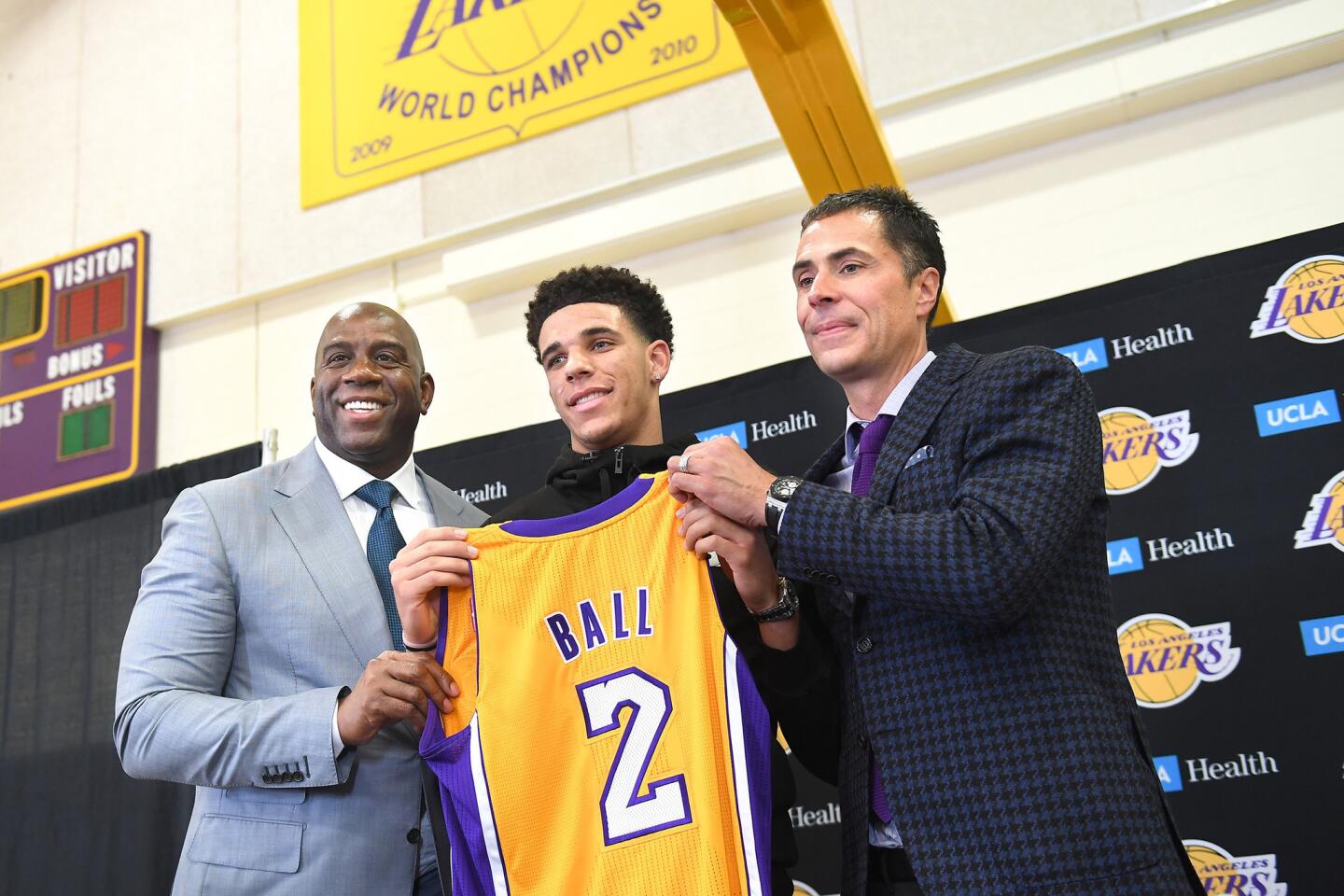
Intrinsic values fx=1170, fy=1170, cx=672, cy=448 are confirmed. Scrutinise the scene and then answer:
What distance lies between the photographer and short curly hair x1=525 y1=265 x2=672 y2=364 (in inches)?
91.7

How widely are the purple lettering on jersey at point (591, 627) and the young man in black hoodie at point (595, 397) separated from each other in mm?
213

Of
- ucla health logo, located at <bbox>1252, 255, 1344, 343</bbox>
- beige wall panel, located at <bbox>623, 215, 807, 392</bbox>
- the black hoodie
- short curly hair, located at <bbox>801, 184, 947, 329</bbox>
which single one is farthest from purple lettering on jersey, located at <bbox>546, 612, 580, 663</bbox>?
beige wall panel, located at <bbox>623, 215, 807, 392</bbox>

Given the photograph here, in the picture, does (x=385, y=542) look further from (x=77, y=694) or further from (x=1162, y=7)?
(x=1162, y=7)

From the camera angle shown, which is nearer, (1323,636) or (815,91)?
(1323,636)

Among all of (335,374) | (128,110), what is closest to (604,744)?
(335,374)

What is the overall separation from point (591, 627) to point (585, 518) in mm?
185

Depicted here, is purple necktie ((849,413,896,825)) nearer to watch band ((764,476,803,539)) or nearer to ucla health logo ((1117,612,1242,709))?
watch band ((764,476,803,539))

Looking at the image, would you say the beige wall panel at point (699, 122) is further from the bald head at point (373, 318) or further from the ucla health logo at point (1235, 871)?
the ucla health logo at point (1235, 871)

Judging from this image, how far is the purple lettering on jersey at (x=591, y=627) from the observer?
1.92 m

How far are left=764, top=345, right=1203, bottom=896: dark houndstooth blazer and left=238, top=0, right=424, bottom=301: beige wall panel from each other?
4.15m

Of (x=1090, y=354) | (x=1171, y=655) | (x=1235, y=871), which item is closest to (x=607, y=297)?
(x=1090, y=354)

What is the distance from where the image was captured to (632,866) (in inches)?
69.2

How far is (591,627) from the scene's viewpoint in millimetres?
1931

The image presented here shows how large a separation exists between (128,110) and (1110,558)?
5.66 meters
